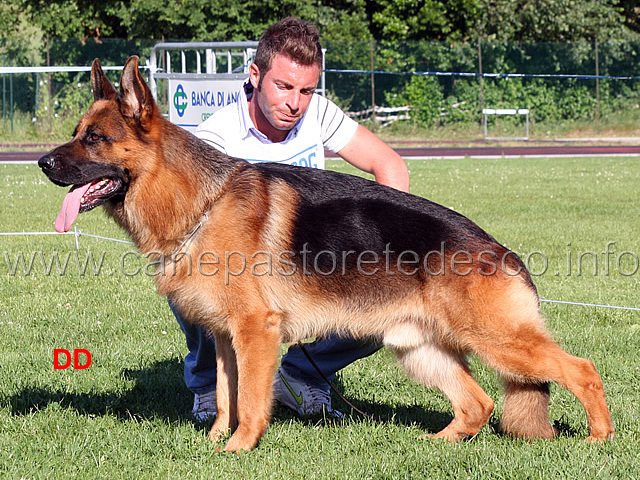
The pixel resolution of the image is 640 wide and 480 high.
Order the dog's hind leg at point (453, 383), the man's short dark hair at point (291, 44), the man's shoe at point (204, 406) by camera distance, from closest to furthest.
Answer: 1. the dog's hind leg at point (453, 383)
2. the man's short dark hair at point (291, 44)
3. the man's shoe at point (204, 406)

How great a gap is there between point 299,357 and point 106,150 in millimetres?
1905

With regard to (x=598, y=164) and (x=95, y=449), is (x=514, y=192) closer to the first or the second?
(x=598, y=164)

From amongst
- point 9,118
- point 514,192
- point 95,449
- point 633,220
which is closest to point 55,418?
point 95,449

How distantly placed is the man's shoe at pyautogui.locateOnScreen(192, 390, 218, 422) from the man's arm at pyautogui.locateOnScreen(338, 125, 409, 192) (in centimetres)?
164

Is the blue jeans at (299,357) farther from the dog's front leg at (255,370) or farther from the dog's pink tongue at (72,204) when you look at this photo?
the dog's pink tongue at (72,204)

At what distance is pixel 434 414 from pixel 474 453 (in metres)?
0.70

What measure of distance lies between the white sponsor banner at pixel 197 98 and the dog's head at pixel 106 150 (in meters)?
8.61

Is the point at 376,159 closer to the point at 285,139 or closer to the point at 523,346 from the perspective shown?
the point at 285,139

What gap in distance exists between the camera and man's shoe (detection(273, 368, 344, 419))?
14.6ft

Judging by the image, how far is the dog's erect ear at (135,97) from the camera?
135 inches

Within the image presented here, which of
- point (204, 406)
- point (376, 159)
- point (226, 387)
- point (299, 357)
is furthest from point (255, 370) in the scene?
point (376, 159)

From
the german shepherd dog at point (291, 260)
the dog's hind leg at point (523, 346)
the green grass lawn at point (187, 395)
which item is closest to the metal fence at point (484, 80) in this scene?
the green grass lawn at point (187, 395)

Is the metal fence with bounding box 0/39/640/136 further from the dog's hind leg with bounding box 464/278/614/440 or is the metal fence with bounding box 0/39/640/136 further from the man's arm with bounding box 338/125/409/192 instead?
the dog's hind leg with bounding box 464/278/614/440

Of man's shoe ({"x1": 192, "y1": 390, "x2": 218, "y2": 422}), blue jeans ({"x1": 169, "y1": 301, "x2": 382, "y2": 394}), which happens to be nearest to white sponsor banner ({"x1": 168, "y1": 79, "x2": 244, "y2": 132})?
blue jeans ({"x1": 169, "y1": 301, "x2": 382, "y2": 394})
